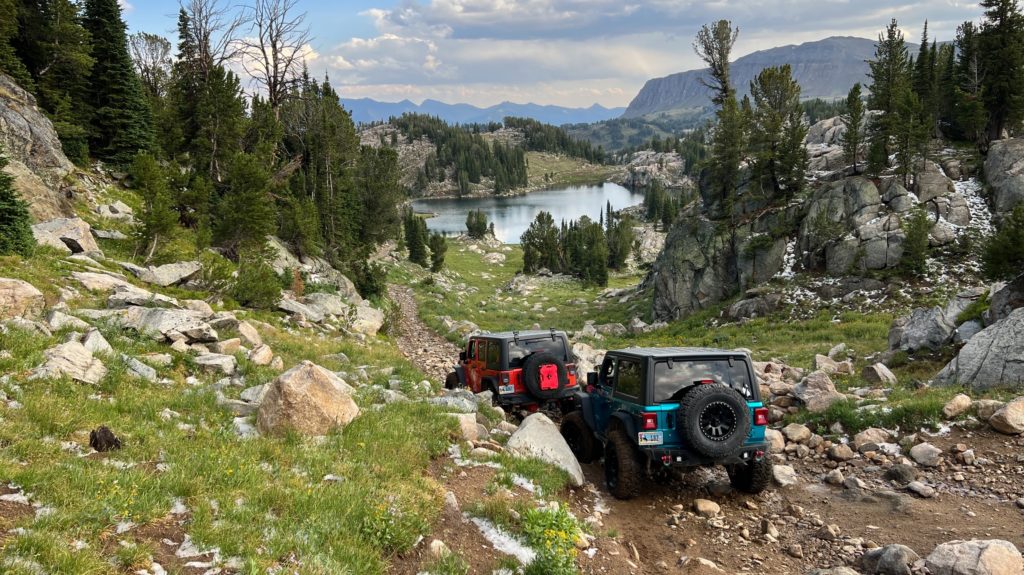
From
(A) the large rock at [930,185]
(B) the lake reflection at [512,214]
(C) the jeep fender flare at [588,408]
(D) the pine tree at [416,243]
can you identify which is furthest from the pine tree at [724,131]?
(B) the lake reflection at [512,214]

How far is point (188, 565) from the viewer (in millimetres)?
4715

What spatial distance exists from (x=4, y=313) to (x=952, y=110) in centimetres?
5538

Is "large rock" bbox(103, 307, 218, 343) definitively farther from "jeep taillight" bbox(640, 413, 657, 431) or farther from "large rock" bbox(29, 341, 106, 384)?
"jeep taillight" bbox(640, 413, 657, 431)

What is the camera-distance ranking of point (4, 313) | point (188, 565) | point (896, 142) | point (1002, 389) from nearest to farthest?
point (188, 565) < point (4, 313) < point (1002, 389) < point (896, 142)

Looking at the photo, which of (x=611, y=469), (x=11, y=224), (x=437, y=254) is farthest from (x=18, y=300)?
(x=437, y=254)

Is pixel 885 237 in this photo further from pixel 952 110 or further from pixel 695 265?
pixel 952 110

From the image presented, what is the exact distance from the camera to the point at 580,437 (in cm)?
1055

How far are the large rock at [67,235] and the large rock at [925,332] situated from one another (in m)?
25.9

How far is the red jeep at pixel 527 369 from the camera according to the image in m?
12.8

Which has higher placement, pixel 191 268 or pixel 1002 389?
pixel 191 268

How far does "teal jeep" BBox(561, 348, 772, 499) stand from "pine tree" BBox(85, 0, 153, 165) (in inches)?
1307

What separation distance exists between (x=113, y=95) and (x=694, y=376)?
37308 mm

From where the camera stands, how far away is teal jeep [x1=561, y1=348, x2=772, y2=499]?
8008mm

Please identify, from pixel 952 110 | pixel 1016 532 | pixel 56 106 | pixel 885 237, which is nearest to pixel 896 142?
pixel 885 237
